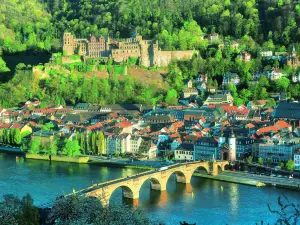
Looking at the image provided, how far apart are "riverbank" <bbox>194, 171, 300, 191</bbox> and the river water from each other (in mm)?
274

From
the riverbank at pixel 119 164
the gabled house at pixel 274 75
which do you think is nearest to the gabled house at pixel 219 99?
the gabled house at pixel 274 75

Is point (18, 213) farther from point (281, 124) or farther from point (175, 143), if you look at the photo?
point (281, 124)

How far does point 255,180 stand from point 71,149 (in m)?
7.89

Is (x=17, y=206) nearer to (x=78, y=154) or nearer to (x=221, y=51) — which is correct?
(x=78, y=154)

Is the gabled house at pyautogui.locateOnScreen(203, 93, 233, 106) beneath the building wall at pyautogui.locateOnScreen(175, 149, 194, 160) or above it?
above

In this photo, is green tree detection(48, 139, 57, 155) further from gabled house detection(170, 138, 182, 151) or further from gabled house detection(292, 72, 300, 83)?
gabled house detection(292, 72, 300, 83)

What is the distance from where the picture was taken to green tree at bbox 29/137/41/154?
25.4 m

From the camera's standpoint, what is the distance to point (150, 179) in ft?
63.4

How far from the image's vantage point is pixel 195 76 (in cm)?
3756

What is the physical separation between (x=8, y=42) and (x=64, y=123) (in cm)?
1730

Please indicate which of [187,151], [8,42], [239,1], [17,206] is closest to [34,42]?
[8,42]

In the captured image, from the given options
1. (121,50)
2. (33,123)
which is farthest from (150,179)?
(121,50)

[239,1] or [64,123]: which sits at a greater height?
[239,1]

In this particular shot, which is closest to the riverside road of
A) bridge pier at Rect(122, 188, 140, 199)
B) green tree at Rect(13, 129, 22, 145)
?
bridge pier at Rect(122, 188, 140, 199)
